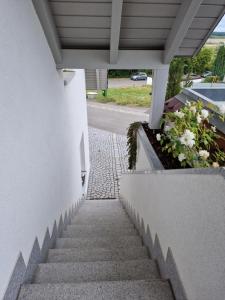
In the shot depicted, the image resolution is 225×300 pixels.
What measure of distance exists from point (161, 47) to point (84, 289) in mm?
2213

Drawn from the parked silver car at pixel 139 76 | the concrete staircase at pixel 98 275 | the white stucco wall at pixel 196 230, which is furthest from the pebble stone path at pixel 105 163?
the parked silver car at pixel 139 76

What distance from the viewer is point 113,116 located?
12.2m

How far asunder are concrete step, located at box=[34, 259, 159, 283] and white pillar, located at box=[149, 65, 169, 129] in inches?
73.7

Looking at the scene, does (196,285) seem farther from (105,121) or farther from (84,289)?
(105,121)

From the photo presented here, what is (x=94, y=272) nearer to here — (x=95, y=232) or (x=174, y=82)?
(x=95, y=232)

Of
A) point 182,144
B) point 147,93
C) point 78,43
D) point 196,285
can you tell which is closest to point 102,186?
point 78,43

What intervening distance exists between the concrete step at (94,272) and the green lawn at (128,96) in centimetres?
1277

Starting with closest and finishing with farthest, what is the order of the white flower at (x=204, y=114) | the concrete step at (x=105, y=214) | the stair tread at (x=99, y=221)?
1. the white flower at (x=204, y=114)
2. the stair tread at (x=99, y=221)
3. the concrete step at (x=105, y=214)

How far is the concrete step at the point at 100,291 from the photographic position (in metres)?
1.33

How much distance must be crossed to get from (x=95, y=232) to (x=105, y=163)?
4.97 metres

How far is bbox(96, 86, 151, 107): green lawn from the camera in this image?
14297 millimetres

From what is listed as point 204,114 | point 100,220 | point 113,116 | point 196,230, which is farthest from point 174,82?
point 113,116

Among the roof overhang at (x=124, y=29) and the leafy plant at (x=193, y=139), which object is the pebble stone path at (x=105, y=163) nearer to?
the roof overhang at (x=124, y=29)

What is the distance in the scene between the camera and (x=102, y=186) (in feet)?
21.9
